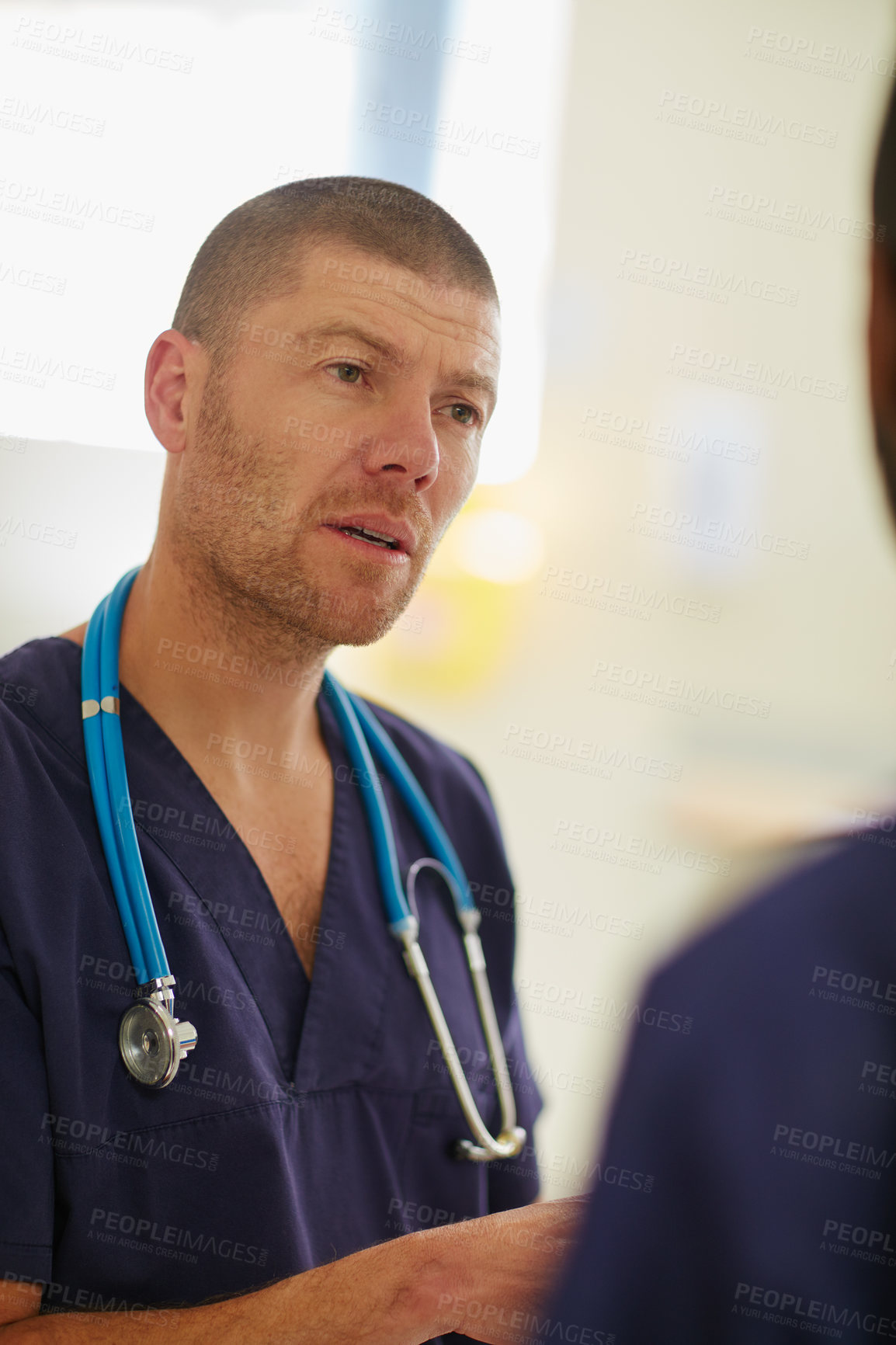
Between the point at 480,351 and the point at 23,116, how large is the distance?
888 millimetres

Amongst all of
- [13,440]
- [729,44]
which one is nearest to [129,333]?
[13,440]

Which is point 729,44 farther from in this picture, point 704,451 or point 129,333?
point 129,333

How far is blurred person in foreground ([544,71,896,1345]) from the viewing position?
0.21 metres

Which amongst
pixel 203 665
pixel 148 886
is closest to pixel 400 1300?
pixel 148 886

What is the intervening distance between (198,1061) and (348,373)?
0.62 meters

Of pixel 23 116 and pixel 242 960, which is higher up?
pixel 23 116

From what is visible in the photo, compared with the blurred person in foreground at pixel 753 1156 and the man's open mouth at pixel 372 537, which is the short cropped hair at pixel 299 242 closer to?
the man's open mouth at pixel 372 537

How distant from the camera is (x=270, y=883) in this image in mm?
940

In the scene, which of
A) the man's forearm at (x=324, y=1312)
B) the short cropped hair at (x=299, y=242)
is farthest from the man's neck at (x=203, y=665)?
the man's forearm at (x=324, y=1312)

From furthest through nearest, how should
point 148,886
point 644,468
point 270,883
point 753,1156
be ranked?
point 644,468
point 270,883
point 148,886
point 753,1156

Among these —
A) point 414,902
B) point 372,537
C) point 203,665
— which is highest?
point 372,537

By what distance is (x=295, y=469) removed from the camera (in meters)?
0.94

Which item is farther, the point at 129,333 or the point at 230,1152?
the point at 129,333

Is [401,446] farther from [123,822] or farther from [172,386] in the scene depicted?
[123,822]
